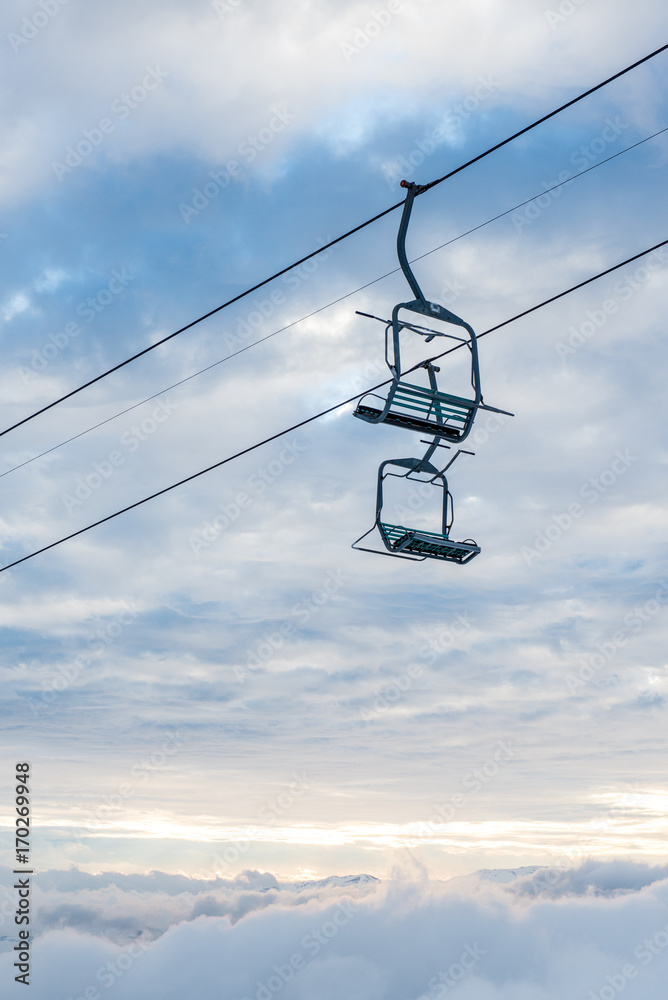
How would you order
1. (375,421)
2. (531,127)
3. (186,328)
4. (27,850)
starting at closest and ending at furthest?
(531,127)
(375,421)
(186,328)
(27,850)

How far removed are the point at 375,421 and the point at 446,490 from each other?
342 centimetres

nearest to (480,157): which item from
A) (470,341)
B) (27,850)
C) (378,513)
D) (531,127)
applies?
(531,127)

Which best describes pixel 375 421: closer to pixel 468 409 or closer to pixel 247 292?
pixel 468 409

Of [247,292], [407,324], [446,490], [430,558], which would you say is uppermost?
[247,292]

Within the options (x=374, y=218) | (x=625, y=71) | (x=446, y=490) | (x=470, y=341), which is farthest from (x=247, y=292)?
(x=625, y=71)

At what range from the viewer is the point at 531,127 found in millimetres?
14602

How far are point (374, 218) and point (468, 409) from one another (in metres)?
3.34

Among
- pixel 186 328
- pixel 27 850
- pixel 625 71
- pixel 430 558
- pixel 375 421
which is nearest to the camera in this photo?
pixel 625 71

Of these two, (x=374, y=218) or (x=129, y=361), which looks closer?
(x=374, y=218)

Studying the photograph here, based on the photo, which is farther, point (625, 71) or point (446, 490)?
point (446, 490)

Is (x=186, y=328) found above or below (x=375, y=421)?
above

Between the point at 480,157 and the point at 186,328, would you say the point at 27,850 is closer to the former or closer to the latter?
the point at 186,328

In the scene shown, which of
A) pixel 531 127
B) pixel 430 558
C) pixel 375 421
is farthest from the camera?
pixel 430 558

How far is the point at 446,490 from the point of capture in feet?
61.2
